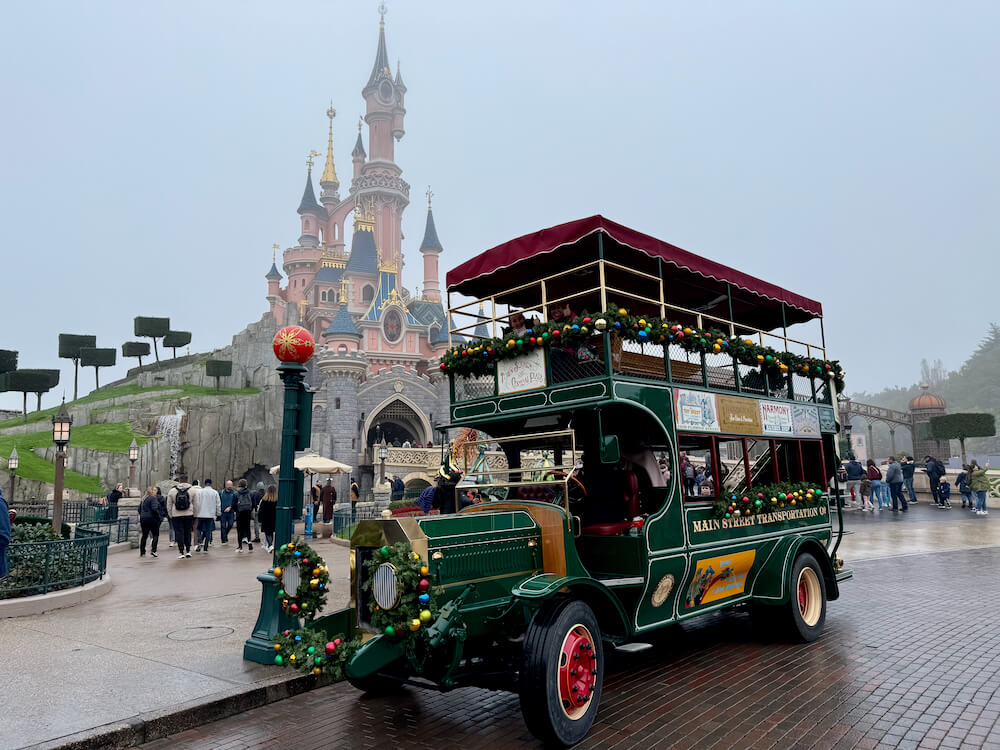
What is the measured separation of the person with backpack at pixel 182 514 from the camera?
14453 millimetres

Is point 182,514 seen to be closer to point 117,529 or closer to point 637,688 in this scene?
point 117,529

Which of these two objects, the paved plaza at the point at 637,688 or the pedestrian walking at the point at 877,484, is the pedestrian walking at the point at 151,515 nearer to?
the paved plaza at the point at 637,688

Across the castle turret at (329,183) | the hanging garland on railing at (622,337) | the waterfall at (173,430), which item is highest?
the castle turret at (329,183)

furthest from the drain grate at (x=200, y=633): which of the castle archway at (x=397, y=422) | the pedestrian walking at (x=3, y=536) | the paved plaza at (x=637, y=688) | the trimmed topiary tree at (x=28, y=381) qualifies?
the trimmed topiary tree at (x=28, y=381)

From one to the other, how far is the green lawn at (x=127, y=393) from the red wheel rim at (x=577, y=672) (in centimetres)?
5650

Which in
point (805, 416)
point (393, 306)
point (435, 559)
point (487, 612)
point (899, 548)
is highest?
point (393, 306)

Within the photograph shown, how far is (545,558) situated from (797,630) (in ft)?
11.0

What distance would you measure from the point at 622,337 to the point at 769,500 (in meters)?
2.98

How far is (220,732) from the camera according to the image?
15.2 ft

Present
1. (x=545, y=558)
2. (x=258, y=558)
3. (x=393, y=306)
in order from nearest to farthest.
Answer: (x=545, y=558), (x=258, y=558), (x=393, y=306)

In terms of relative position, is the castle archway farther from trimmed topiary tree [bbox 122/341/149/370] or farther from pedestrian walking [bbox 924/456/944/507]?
trimmed topiary tree [bbox 122/341/149/370]

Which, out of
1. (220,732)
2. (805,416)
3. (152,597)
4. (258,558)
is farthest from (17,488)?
(805,416)

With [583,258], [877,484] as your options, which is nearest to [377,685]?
[583,258]

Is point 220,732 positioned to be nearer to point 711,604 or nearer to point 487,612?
point 487,612
